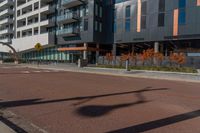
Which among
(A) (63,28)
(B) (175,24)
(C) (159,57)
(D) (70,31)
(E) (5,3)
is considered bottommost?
(C) (159,57)

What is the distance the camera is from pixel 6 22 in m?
83.4

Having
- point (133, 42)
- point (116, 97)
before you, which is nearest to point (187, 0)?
point (133, 42)

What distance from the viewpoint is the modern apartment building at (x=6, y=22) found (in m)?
83.1

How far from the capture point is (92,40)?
48.9m

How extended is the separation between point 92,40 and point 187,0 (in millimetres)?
18354

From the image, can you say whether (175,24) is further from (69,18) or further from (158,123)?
(158,123)

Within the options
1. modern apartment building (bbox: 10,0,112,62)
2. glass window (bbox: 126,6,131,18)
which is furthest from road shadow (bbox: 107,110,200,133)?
modern apartment building (bbox: 10,0,112,62)

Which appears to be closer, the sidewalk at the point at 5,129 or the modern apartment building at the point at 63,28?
the sidewalk at the point at 5,129

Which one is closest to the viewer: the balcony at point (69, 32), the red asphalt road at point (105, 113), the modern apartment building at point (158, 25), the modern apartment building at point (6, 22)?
the red asphalt road at point (105, 113)

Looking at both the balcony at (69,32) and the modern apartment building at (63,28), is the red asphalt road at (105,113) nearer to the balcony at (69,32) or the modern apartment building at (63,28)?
the modern apartment building at (63,28)

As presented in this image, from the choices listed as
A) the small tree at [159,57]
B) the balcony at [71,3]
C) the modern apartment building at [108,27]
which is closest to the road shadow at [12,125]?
Result: the small tree at [159,57]

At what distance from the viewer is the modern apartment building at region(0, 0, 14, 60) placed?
83125 mm

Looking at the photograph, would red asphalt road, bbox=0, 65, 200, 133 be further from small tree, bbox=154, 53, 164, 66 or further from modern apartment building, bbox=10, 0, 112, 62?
modern apartment building, bbox=10, 0, 112, 62

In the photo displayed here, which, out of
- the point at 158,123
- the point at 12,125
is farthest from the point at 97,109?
the point at 12,125
